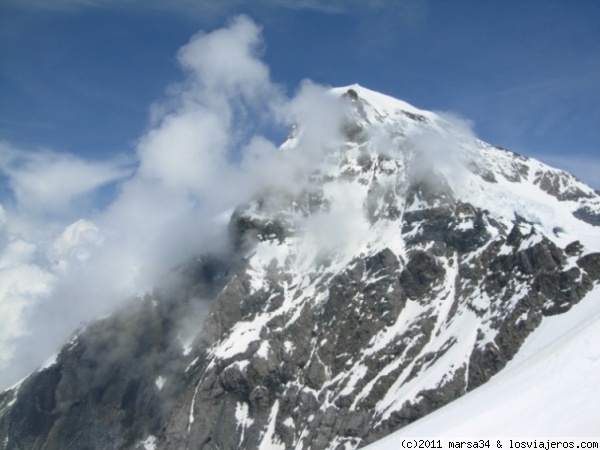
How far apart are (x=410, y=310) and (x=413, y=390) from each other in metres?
34.0

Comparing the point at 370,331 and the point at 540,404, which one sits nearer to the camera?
the point at 540,404

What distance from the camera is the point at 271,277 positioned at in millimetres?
199000

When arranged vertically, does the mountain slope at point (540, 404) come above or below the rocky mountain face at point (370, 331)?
below

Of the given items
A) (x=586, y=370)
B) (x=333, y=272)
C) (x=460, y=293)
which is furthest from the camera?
(x=333, y=272)

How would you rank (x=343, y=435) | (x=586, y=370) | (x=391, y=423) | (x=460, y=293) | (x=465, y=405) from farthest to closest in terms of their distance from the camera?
1. (x=460, y=293)
2. (x=343, y=435)
3. (x=391, y=423)
4. (x=465, y=405)
5. (x=586, y=370)

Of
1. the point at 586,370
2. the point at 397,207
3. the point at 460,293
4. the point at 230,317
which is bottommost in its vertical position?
the point at 586,370

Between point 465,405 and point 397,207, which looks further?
point 397,207

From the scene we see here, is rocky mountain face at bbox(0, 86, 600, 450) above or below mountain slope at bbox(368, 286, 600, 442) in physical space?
above

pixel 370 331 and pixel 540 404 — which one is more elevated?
pixel 370 331

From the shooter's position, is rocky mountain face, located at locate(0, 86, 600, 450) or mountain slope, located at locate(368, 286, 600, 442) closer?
mountain slope, located at locate(368, 286, 600, 442)

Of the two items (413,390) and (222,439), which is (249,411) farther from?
(413,390)

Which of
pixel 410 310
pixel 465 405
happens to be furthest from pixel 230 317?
pixel 465 405

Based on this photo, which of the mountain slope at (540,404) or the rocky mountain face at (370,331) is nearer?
the mountain slope at (540,404)

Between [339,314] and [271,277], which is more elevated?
[271,277]
